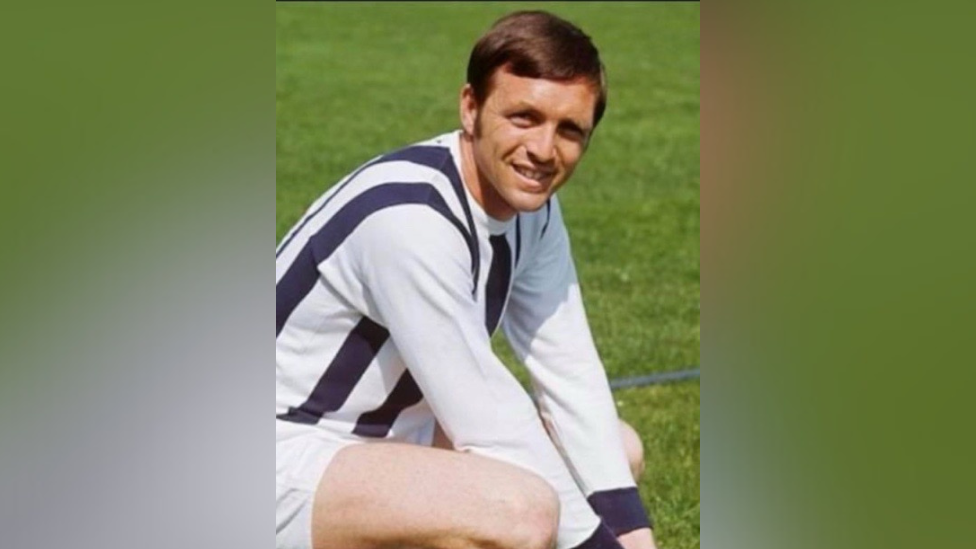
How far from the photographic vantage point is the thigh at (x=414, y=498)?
1.39 meters

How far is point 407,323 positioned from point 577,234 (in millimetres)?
2444

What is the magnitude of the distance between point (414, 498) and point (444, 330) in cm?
13

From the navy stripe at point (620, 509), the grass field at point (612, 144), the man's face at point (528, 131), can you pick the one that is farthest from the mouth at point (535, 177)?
the grass field at point (612, 144)

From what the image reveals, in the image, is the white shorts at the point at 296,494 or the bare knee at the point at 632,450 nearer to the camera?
the white shorts at the point at 296,494

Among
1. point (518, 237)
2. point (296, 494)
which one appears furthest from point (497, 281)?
point (296, 494)

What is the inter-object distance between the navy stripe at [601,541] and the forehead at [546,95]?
343 millimetres

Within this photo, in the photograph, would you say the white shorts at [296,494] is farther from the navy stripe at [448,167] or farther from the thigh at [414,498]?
the navy stripe at [448,167]

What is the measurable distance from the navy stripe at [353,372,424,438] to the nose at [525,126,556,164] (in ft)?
0.83

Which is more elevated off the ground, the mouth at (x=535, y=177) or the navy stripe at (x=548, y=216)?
the mouth at (x=535, y=177)

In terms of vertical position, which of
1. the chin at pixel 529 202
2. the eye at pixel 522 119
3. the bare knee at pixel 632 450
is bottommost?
the bare knee at pixel 632 450
